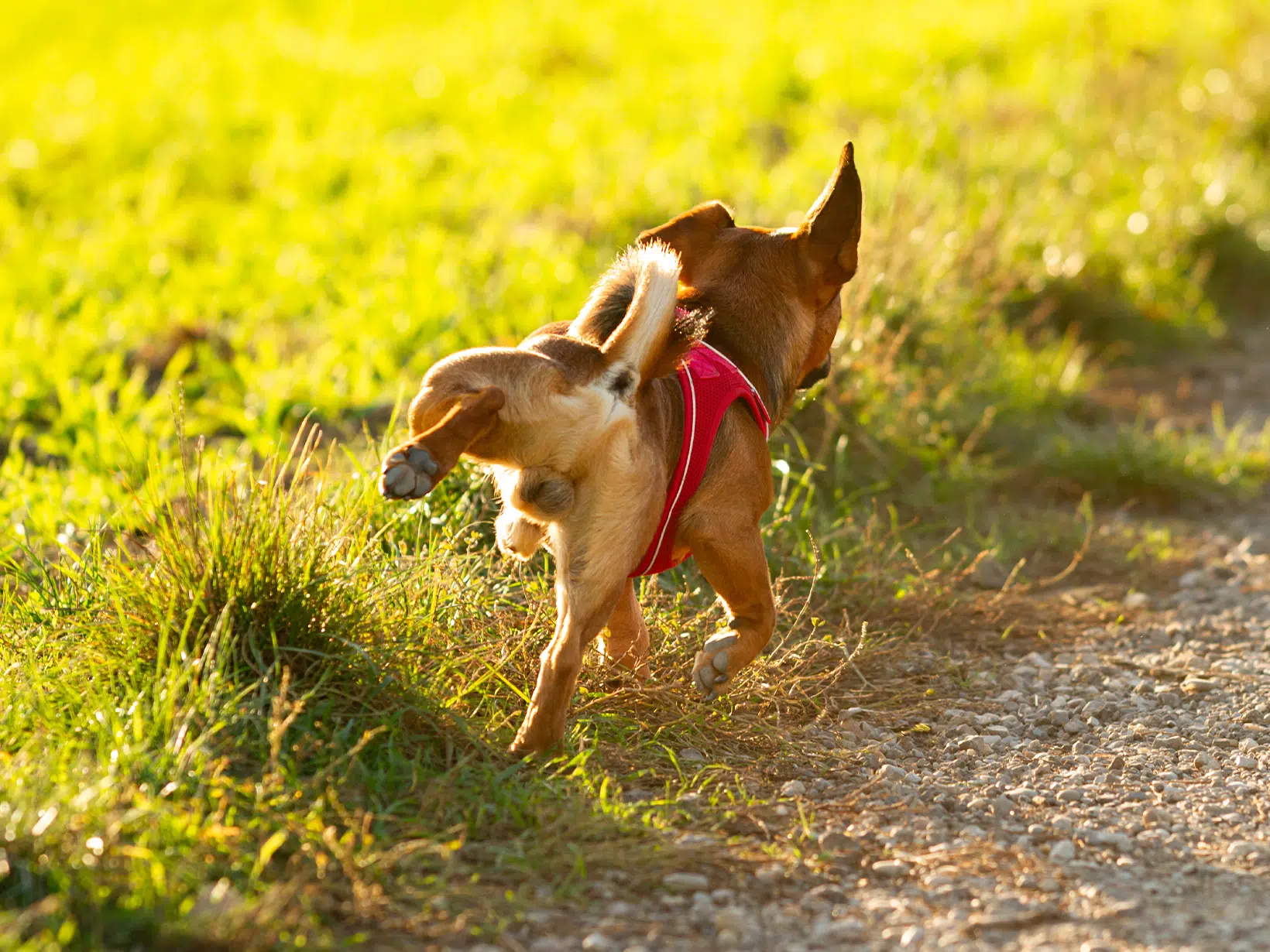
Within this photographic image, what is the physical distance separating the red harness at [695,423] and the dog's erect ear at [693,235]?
430 millimetres

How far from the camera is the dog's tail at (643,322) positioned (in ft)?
10.2

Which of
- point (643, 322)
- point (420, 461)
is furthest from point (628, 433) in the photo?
point (420, 461)

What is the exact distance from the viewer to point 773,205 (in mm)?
7590

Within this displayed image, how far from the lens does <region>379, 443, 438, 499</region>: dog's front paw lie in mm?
2615

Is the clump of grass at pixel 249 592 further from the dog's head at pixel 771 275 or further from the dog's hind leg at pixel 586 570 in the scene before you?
the dog's head at pixel 771 275

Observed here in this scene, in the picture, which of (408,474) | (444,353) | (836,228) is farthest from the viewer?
(444,353)

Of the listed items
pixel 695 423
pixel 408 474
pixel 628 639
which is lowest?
pixel 628 639

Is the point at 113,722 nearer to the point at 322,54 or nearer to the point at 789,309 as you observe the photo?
the point at 789,309

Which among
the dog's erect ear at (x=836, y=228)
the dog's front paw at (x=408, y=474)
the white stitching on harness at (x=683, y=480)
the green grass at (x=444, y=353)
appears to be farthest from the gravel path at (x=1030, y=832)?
the dog's erect ear at (x=836, y=228)

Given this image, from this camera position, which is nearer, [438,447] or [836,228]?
[438,447]

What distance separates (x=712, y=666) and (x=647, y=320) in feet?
2.90

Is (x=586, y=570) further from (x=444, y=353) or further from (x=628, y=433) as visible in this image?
(x=444, y=353)

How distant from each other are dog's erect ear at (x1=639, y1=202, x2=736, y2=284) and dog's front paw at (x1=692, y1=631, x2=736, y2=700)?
1.10 metres

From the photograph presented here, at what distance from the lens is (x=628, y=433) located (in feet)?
10.3
